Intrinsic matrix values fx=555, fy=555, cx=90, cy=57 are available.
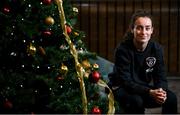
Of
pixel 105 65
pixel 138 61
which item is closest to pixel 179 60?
pixel 105 65

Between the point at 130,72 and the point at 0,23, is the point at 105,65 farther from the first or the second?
the point at 0,23

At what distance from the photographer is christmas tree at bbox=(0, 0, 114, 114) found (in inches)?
123

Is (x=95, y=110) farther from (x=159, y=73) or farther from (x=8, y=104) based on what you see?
(x=159, y=73)

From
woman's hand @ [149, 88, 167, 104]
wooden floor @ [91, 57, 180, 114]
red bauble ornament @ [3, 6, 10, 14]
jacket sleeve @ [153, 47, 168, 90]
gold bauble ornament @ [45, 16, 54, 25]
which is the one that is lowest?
wooden floor @ [91, 57, 180, 114]

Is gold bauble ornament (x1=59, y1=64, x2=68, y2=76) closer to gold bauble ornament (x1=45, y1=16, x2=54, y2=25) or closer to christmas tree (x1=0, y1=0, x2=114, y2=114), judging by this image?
christmas tree (x1=0, y1=0, x2=114, y2=114)

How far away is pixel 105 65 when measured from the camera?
18.4 feet

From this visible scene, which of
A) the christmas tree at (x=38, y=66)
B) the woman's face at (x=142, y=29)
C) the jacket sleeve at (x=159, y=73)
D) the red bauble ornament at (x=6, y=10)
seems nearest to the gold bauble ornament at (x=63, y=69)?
the christmas tree at (x=38, y=66)

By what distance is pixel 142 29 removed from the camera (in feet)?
13.0

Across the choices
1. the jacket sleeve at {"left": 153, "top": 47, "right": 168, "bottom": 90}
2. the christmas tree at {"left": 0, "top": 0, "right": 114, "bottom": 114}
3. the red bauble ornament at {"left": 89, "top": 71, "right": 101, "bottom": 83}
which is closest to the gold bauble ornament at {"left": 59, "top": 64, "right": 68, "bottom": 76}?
the christmas tree at {"left": 0, "top": 0, "right": 114, "bottom": 114}

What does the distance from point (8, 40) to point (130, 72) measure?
1159mm

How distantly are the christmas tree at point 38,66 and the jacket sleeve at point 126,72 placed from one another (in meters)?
0.65

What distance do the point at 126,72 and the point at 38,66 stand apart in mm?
936

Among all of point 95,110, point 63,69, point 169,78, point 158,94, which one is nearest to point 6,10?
point 63,69

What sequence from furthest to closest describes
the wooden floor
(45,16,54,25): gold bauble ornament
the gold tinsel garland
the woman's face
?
the wooden floor
the woman's face
(45,16,54,25): gold bauble ornament
the gold tinsel garland
